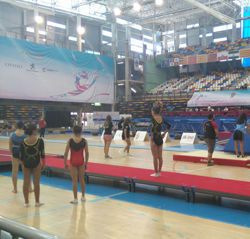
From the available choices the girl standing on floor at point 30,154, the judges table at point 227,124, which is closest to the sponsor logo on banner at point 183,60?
the judges table at point 227,124

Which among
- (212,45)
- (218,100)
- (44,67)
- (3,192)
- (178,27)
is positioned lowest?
(3,192)

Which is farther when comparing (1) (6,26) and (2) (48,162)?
(1) (6,26)

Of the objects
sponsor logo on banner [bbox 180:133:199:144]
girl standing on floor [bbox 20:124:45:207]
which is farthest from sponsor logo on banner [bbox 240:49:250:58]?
girl standing on floor [bbox 20:124:45:207]

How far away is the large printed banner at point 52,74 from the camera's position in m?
25.5

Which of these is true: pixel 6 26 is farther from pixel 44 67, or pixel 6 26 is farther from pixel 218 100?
pixel 218 100

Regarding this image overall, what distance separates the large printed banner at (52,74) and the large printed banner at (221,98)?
10076mm

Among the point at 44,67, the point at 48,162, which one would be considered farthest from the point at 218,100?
the point at 48,162

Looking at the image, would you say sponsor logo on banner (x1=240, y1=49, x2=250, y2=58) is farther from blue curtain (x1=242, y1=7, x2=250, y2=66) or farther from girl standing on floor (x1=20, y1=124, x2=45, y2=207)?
girl standing on floor (x1=20, y1=124, x2=45, y2=207)

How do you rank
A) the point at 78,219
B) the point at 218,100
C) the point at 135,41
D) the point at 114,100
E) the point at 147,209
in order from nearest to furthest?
1. the point at 78,219
2. the point at 147,209
3. the point at 218,100
4. the point at 114,100
5. the point at 135,41

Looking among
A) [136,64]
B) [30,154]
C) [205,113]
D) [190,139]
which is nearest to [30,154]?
[30,154]

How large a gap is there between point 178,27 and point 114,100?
49.2ft

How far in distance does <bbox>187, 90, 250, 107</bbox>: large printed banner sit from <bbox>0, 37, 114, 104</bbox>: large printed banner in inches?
397

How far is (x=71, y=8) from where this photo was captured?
30.0 meters

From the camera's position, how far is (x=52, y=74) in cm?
2844
